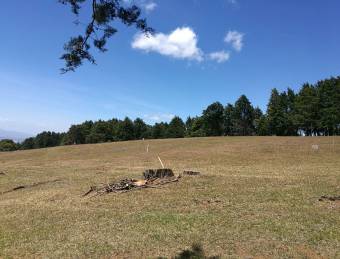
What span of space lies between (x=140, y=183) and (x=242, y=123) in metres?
103

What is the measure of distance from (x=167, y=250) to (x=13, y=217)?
8.76m

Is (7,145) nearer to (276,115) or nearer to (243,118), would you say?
(243,118)

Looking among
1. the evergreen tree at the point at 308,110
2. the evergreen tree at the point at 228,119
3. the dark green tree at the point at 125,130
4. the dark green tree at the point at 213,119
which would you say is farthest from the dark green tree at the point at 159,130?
the evergreen tree at the point at 308,110

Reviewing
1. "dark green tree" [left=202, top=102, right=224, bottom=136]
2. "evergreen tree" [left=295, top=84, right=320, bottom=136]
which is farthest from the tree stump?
"dark green tree" [left=202, top=102, right=224, bottom=136]

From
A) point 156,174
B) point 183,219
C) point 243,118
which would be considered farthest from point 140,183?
point 243,118

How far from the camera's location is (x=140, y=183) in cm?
2250

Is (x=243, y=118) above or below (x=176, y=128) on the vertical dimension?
above

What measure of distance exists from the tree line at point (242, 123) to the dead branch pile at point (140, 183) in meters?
68.3

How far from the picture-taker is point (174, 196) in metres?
19.4

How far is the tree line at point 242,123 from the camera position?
87.7m

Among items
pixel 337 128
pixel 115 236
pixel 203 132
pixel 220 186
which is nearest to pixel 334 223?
pixel 115 236

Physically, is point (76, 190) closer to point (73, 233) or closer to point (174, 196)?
point (174, 196)

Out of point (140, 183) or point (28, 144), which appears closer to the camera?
point (140, 183)

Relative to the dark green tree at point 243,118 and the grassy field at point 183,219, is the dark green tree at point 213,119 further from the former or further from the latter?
the grassy field at point 183,219
